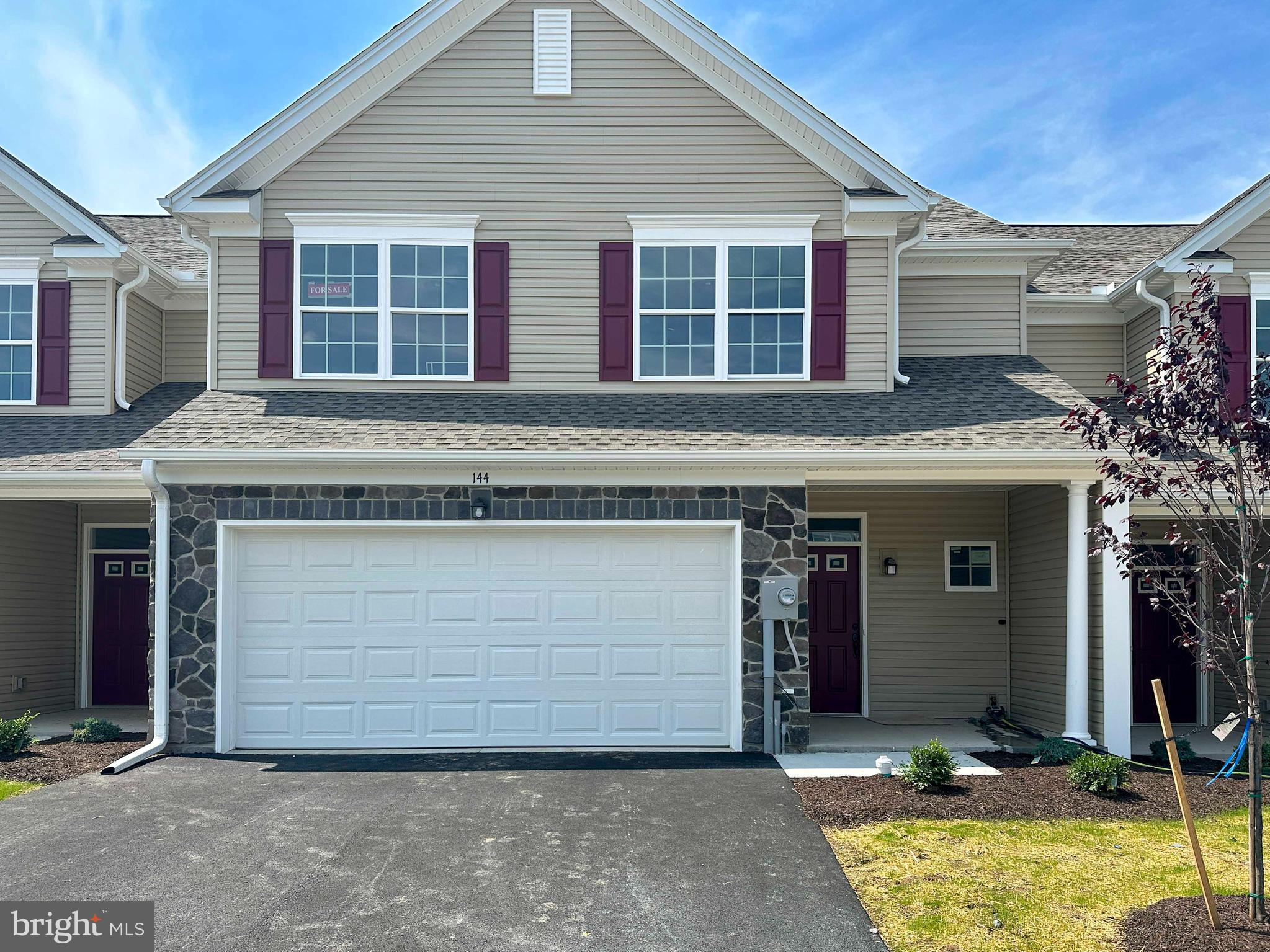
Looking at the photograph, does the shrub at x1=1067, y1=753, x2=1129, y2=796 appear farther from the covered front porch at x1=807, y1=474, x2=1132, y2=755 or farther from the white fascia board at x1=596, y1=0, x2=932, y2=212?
the white fascia board at x1=596, y1=0, x2=932, y2=212

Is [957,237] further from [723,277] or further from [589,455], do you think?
[589,455]

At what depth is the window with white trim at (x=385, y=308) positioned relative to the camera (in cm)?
1112

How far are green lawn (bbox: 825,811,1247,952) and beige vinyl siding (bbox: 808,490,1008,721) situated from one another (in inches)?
187

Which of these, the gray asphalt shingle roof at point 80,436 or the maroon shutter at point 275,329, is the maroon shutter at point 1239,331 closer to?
the maroon shutter at point 275,329

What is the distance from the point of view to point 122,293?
39.0 feet

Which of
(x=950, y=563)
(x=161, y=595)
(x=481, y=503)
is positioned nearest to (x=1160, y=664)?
(x=950, y=563)

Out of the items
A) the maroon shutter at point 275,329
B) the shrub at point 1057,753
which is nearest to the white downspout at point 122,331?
the maroon shutter at point 275,329

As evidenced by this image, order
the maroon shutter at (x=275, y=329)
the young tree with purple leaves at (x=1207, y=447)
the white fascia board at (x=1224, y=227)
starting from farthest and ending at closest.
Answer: the white fascia board at (x=1224, y=227), the maroon shutter at (x=275, y=329), the young tree with purple leaves at (x=1207, y=447)

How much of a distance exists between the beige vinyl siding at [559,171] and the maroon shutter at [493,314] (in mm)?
119

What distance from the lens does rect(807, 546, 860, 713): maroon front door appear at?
1239 cm

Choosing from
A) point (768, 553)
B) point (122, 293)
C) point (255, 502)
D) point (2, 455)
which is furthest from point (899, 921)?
point (122, 293)

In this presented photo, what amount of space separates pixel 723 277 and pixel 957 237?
3.19 meters

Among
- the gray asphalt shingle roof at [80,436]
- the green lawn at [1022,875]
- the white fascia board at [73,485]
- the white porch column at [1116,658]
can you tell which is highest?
the gray asphalt shingle roof at [80,436]

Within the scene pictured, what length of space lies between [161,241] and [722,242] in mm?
8152
